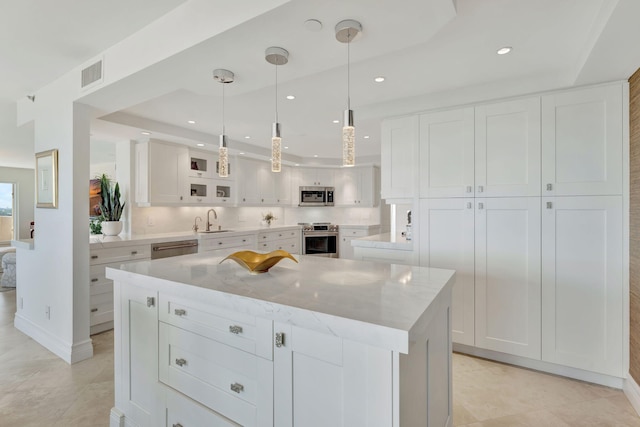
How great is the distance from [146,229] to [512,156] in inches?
180

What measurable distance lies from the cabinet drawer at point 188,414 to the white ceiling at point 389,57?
1869 millimetres

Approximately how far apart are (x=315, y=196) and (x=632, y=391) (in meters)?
5.46

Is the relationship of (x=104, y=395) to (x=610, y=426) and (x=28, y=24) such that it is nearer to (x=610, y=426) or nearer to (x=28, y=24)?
(x=28, y=24)

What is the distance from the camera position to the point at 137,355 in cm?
189

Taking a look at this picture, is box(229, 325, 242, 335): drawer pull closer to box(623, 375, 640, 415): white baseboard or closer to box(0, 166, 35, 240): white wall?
box(623, 375, 640, 415): white baseboard

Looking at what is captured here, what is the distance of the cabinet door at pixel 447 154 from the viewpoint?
2801mm

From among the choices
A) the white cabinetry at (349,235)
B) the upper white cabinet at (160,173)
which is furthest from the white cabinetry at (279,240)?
the upper white cabinet at (160,173)

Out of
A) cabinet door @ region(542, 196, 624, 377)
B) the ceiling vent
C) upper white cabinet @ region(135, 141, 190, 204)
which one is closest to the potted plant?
upper white cabinet @ region(135, 141, 190, 204)

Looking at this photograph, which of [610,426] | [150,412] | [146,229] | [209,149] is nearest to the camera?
[150,412]

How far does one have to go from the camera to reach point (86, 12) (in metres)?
1.86

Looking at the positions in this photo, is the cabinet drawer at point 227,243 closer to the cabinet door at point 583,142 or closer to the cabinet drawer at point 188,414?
the cabinet drawer at point 188,414

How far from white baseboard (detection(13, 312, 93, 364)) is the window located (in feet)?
24.8

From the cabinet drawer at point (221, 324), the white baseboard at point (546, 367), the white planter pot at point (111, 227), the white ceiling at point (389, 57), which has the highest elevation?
the white ceiling at point (389, 57)

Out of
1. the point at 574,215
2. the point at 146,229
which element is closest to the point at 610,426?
the point at 574,215
